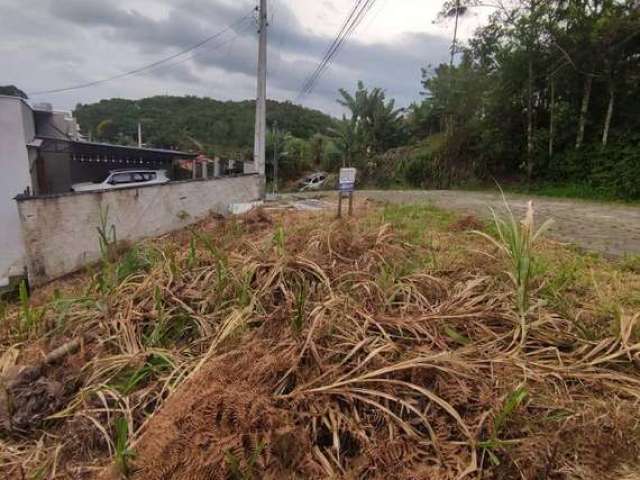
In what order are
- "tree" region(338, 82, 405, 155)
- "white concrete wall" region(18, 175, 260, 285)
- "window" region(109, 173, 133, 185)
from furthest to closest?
"tree" region(338, 82, 405, 155), "window" region(109, 173, 133, 185), "white concrete wall" region(18, 175, 260, 285)

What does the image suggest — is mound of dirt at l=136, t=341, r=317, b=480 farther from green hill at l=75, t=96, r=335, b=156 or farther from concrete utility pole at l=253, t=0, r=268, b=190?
green hill at l=75, t=96, r=335, b=156

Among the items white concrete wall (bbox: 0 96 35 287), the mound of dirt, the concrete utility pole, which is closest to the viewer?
the mound of dirt

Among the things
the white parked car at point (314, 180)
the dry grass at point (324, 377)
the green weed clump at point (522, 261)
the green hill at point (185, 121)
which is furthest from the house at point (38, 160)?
the green hill at point (185, 121)

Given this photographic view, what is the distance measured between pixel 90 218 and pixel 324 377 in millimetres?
5610

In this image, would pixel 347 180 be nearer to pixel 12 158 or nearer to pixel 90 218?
pixel 90 218

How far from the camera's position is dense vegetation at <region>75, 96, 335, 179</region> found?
115 ft

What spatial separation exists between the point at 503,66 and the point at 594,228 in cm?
910

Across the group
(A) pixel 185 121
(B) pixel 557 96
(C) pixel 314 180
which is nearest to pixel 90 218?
(B) pixel 557 96

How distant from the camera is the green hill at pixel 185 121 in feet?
116

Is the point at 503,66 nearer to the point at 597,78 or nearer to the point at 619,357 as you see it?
the point at 597,78

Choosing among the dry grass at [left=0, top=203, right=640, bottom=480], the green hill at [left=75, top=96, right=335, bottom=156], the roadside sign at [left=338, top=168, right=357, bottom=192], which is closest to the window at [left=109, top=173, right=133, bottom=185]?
the roadside sign at [left=338, top=168, right=357, bottom=192]

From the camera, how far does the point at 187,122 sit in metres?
37.4

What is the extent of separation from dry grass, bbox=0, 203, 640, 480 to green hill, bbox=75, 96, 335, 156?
110ft

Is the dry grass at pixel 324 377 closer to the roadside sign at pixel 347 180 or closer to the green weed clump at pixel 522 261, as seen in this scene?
the green weed clump at pixel 522 261
